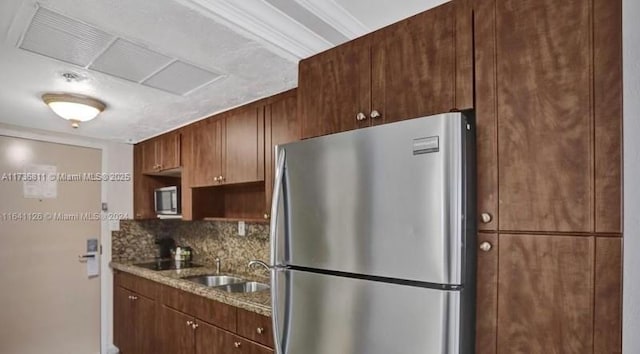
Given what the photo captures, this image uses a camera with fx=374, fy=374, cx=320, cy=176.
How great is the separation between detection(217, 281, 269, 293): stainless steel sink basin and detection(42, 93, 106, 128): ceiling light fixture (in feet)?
4.98

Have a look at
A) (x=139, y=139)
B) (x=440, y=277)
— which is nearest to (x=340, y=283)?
(x=440, y=277)

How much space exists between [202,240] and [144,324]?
857mm

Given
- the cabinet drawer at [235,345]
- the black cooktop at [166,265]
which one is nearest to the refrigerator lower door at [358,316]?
the cabinet drawer at [235,345]

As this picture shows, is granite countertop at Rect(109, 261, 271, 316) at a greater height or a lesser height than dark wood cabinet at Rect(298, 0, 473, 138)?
lesser

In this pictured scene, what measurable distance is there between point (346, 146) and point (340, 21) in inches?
22.3

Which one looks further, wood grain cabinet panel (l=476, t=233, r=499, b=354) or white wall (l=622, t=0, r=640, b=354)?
wood grain cabinet panel (l=476, t=233, r=499, b=354)

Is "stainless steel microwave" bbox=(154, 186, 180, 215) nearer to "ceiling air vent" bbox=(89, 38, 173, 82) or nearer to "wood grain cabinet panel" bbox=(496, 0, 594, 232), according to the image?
"ceiling air vent" bbox=(89, 38, 173, 82)

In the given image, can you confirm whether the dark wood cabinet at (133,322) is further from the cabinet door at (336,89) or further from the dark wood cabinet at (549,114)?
the dark wood cabinet at (549,114)

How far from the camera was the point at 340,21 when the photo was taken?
1545 mm

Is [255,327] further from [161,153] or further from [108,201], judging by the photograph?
[108,201]

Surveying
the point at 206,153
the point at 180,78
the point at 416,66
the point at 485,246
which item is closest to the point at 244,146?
the point at 206,153

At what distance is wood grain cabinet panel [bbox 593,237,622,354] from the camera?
0.96 meters

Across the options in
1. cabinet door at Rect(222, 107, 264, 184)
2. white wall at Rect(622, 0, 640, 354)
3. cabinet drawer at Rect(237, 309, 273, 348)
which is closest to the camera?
white wall at Rect(622, 0, 640, 354)

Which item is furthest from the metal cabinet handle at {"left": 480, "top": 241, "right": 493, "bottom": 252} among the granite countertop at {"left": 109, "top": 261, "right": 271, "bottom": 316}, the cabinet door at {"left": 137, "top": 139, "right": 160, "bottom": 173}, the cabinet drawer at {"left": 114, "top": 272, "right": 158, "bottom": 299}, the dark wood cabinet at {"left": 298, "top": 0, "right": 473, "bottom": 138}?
the cabinet door at {"left": 137, "top": 139, "right": 160, "bottom": 173}
